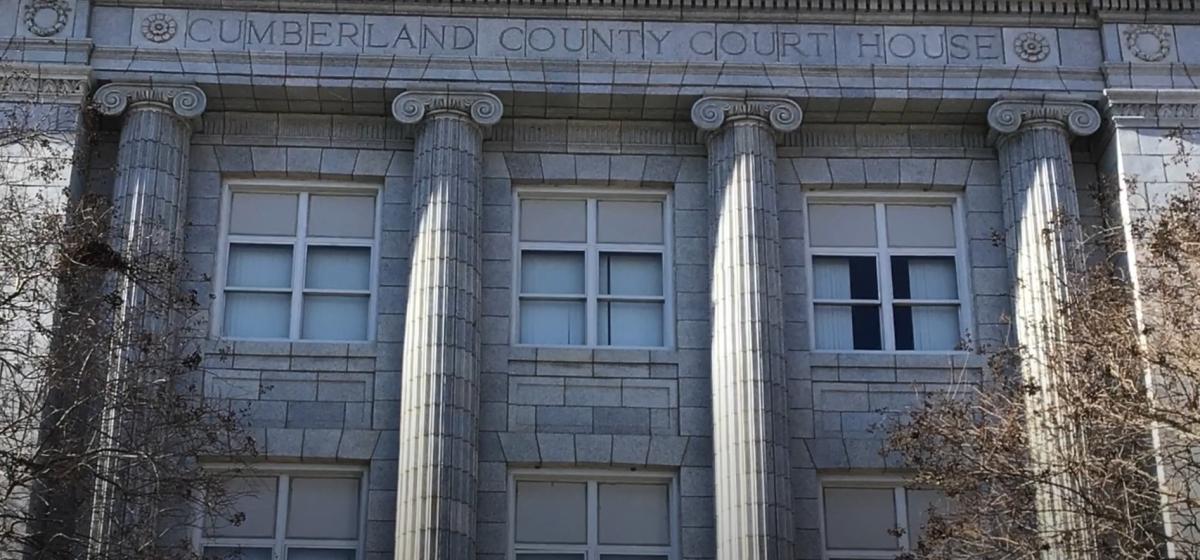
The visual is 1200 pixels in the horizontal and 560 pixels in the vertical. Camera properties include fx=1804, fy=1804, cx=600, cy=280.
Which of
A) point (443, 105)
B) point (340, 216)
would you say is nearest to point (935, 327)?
point (443, 105)

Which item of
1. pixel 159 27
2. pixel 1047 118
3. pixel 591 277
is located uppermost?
pixel 159 27

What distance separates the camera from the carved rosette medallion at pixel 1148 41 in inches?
933

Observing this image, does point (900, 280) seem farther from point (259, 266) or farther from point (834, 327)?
point (259, 266)

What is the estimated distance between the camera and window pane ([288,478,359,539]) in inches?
853

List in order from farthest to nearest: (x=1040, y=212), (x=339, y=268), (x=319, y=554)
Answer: (x=339, y=268) → (x=1040, y=212) → (x=319, y=554)

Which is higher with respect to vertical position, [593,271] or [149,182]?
[149,182]

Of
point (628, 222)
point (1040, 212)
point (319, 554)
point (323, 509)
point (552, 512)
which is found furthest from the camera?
point (628, 222)

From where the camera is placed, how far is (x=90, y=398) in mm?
16922

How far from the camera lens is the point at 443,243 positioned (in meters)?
22.4

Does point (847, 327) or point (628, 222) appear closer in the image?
point (847, 327)

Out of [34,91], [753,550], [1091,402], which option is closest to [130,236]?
[34,91]

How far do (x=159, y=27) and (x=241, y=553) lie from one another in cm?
712

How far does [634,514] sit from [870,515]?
2.89 meters

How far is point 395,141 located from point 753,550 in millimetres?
7218
